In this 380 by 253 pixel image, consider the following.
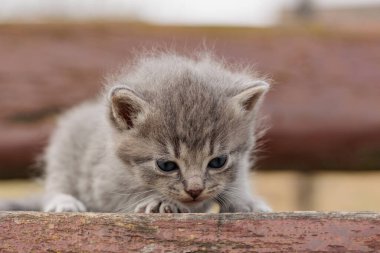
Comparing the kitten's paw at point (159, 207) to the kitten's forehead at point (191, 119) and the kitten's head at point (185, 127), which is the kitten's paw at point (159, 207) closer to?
the kitten's head at point (185, 127)

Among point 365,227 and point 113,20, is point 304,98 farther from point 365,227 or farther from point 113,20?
point 365,227

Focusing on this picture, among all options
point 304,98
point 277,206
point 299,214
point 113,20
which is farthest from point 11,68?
point 277,206

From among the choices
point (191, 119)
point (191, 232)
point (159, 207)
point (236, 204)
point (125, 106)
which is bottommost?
point (191, 232)

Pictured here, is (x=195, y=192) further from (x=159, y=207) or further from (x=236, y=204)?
(x=236, y=204)

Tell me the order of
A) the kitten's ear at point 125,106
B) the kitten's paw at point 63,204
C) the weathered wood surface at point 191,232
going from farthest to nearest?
1. the kitten's paw at point 63,204
2. the kitten's ear at point 125,106
3. the weathered wood surface at point 191,232

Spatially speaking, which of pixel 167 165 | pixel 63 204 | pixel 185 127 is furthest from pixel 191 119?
pixel 63 204

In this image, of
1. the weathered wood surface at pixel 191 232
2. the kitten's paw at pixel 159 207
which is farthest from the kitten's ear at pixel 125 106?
the weathered wood surface at pixel 191 232

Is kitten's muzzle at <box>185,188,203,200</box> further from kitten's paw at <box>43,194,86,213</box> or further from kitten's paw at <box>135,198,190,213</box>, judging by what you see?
kitten's paw at <box>43,194,86,213</box>
